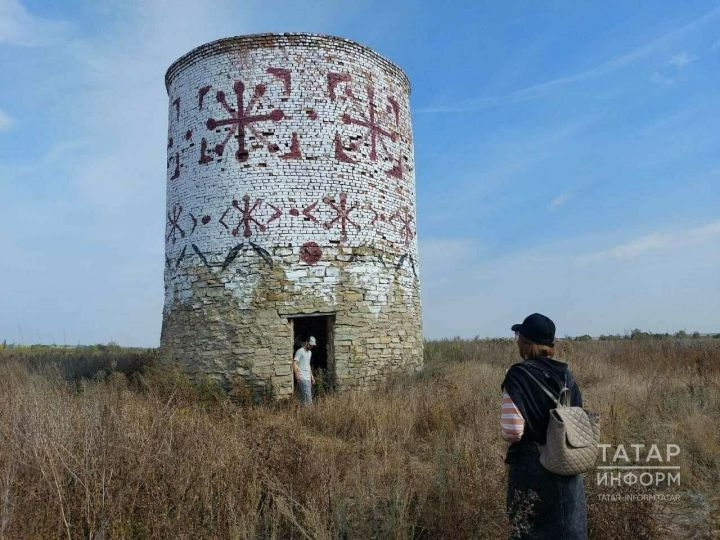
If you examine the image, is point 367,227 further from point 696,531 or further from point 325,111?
point 696,531

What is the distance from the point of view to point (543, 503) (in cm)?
308

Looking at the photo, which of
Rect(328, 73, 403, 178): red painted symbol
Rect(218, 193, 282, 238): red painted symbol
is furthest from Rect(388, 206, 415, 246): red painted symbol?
Rect(218, 193, 282, 238): red painted symbol

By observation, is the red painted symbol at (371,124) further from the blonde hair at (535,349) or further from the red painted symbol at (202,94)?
the blonde hair at (535,349)

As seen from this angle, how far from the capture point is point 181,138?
10.6m

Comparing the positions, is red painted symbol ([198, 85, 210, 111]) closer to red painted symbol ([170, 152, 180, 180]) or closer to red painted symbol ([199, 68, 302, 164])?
red painted symbol ([199, 68, 302, 164])

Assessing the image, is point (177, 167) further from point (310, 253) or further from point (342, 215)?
point (342, 215)

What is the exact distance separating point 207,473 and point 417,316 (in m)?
7.67

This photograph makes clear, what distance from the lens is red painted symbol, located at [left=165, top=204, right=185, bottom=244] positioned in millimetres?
10409

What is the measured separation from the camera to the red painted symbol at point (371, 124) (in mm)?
10164

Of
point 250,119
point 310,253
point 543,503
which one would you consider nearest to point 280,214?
point 310,253

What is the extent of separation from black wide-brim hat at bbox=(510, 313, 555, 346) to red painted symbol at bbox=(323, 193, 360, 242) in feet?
22.2

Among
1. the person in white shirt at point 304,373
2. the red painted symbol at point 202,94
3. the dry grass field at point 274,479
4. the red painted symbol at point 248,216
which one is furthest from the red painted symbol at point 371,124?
the dry grass field at point 274,479

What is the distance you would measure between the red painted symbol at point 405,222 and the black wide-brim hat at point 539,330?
24.6 ft

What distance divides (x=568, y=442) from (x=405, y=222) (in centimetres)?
849
